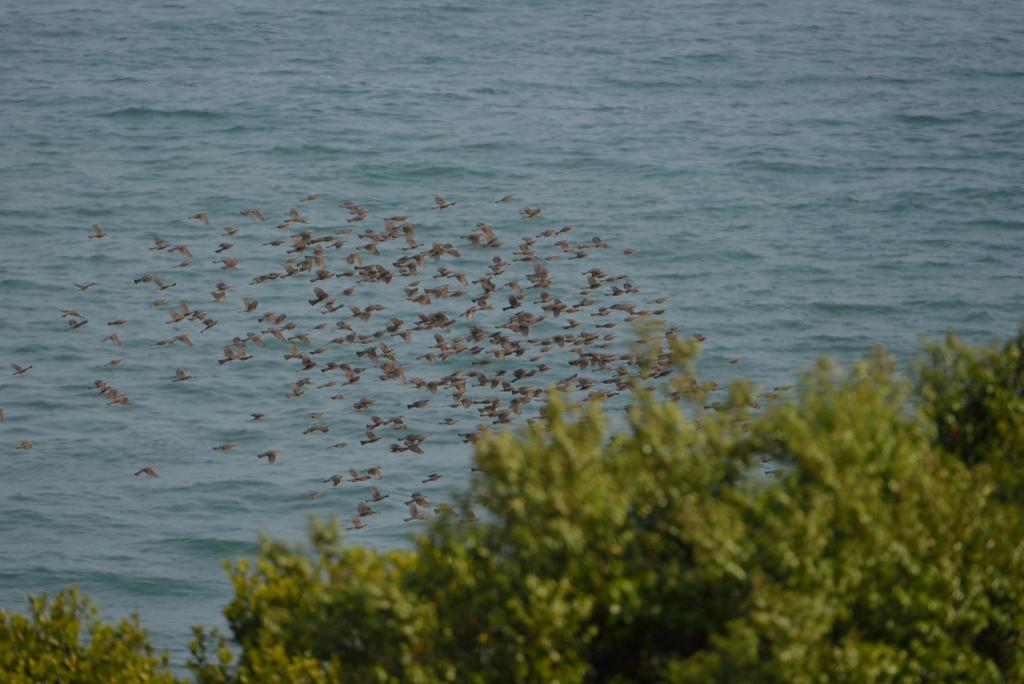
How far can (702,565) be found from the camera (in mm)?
19266

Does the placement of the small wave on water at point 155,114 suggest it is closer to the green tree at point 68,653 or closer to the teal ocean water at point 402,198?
the teal ocean water at point 402,198

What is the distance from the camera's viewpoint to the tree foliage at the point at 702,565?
18891mm

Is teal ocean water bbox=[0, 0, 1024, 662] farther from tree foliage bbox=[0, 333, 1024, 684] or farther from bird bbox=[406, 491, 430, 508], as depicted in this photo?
tree foliage bbox=[0, 333, 1024, 684]

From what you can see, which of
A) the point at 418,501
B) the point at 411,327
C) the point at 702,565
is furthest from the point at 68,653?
the point at 411,327

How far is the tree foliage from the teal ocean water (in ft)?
115

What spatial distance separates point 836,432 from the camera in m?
19.9

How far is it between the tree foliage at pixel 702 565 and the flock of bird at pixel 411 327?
33130mm

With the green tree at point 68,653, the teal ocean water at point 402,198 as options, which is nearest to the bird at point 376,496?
the teal ocean water at point 402,198

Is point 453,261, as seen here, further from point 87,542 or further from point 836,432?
point 836,432

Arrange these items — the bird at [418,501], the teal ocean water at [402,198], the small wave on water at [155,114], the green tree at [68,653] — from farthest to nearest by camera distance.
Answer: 1. the small wave on water at [155,114]
2. the teal ocean water at [402,198]
3. the bird at [418,501]
4. the green tree at [68,653]

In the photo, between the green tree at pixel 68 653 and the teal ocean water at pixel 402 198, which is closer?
the green tree at pixel 68 653

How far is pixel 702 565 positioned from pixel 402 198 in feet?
271

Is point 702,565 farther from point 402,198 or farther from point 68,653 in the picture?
point 402,198

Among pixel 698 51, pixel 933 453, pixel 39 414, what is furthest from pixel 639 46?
pixel 933 453
